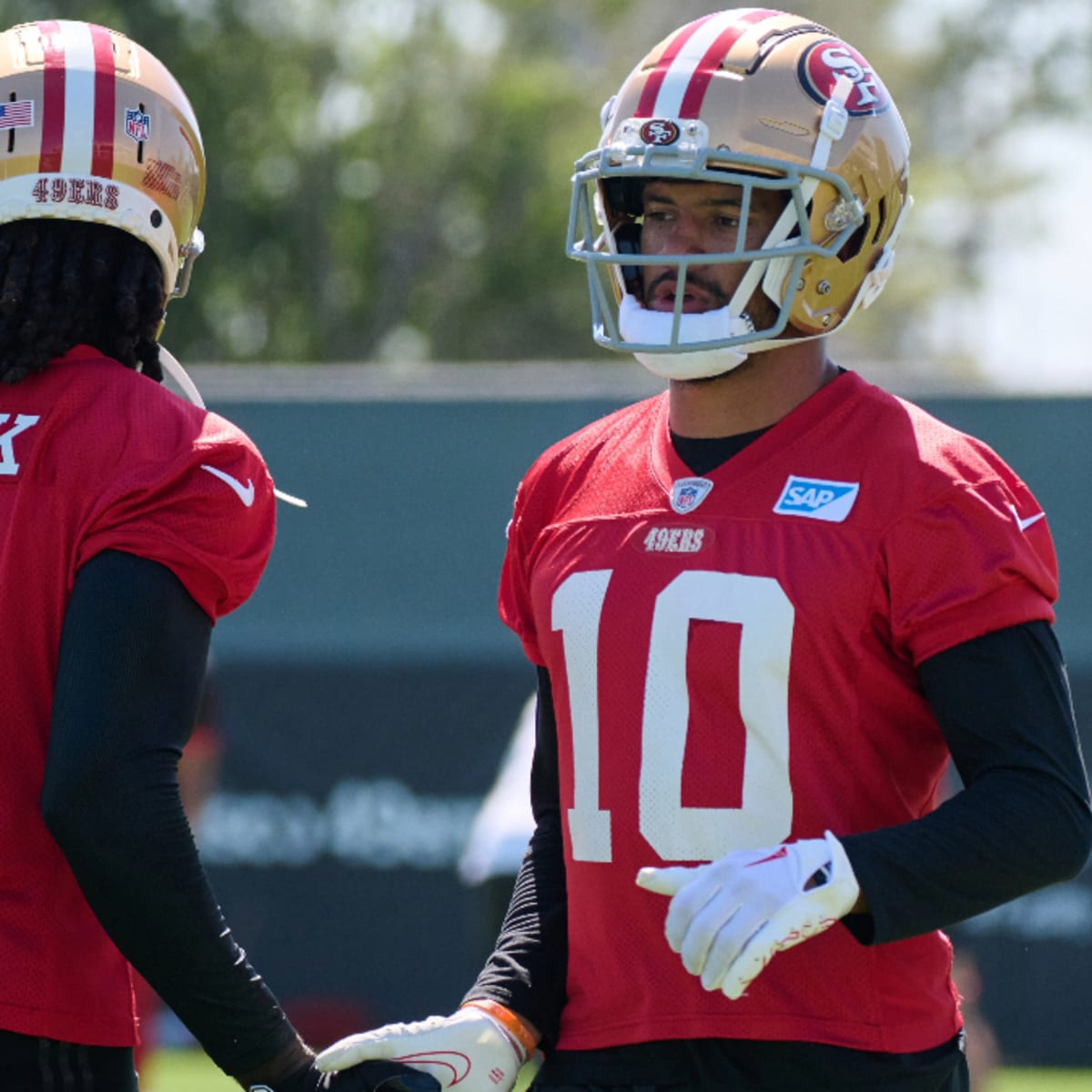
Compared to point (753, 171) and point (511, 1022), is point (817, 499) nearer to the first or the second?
point (753, 171)

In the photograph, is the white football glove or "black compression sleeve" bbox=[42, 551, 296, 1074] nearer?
"black compression sleeve" bbox=[42, 551, 296, 1074]

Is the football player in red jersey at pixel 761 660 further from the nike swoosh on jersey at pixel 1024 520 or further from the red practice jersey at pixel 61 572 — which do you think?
the red practice jersey at pixel 61 572

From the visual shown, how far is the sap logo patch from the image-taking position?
270 centimetres

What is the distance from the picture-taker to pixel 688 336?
2793 millimetres

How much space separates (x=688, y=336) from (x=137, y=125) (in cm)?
87

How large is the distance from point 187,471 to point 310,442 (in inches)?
249

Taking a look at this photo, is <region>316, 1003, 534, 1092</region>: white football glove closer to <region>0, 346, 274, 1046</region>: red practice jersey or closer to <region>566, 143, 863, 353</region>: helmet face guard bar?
<region>0, 346, 274, 1046</region>: red practice jersey

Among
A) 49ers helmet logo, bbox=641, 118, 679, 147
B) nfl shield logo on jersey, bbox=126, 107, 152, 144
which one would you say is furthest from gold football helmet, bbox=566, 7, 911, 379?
nfl shield logo on jersey, bbox=126, 107, 152, 144

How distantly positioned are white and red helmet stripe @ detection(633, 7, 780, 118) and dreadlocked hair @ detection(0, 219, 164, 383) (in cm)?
74

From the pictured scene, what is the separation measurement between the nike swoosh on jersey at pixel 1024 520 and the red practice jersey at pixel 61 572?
3.30ft

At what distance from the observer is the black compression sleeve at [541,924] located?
9.53ft

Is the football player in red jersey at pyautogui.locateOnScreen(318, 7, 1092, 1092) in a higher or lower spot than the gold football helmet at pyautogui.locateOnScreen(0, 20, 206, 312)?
lower

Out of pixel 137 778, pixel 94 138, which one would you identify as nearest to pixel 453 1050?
pixel 137 778

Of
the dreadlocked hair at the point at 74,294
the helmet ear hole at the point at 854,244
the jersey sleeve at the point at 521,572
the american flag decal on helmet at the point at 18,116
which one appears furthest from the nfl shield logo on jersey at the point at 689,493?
the american flag decal on helmet at the point at 18,116
